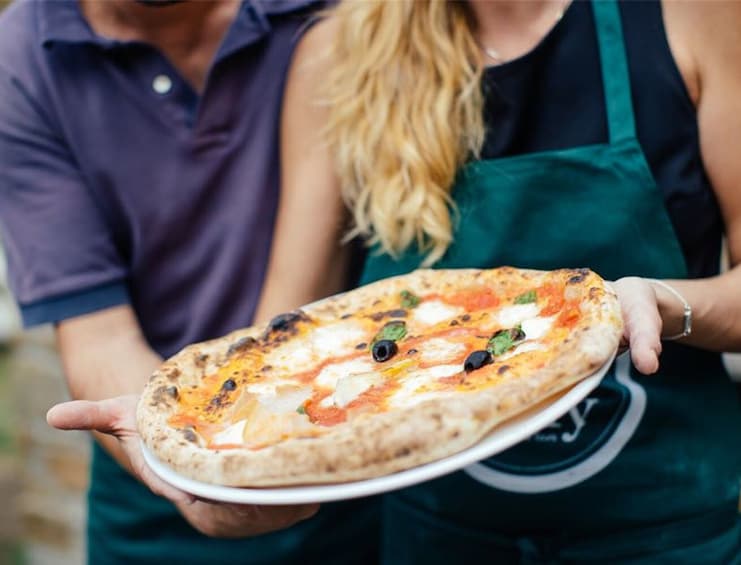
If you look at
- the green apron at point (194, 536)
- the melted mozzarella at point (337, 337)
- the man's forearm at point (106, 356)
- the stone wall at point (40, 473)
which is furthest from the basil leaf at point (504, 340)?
the stone wall at point (40, 473)

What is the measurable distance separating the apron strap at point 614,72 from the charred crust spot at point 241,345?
65cm

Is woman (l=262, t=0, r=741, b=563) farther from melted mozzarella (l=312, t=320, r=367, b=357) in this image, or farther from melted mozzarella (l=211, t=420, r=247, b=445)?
melted mozzarella (l=211, t=420, r=247, b=445)

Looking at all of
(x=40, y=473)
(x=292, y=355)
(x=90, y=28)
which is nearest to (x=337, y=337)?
(x=292, y=355)

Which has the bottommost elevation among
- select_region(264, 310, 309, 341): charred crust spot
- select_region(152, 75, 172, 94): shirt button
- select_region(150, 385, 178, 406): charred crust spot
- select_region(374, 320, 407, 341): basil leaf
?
select_region(264, 310, 309, 341): charred crust spot

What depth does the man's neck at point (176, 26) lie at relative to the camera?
6.02 ft

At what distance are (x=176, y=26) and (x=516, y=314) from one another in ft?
2.90

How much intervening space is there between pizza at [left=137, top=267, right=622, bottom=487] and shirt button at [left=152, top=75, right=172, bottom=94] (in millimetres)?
567

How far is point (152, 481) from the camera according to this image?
1.42 m

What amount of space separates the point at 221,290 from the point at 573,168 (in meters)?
0.71

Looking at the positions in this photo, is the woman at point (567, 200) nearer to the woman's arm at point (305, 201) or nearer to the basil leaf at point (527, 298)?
the woman's arm at point (305, 201)

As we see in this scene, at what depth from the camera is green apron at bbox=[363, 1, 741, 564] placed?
1.60 meters

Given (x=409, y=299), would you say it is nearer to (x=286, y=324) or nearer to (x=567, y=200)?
(x=286, y=324)

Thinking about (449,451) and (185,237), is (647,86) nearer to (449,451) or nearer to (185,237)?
(449,451)

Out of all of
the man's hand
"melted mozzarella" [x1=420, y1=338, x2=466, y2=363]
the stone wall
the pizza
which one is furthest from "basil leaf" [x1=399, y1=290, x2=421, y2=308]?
the stone wall
